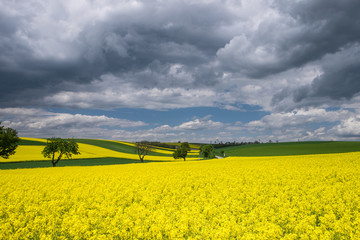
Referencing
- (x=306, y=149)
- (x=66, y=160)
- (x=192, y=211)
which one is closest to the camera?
(x=192, y=211)

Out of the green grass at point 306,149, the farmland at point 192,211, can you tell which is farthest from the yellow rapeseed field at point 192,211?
the green grass at point 306,149

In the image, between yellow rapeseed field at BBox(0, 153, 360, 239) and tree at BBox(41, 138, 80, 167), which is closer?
yellow rapeseed field at BBox(0, 153, 360, 239)

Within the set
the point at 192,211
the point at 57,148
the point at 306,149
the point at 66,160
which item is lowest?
the point at 66,160

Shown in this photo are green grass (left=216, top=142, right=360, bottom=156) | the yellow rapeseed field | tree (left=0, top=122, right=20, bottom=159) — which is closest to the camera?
the yellow rapeseed field

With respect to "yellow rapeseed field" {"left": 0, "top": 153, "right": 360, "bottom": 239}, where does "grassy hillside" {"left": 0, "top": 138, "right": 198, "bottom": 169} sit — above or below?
below

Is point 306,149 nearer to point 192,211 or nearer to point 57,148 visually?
point 57,148

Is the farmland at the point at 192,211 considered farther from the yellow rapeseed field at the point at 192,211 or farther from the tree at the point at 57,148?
the tree at the point at 57,148

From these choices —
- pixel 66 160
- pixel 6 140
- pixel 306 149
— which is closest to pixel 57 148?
pixel 6 140

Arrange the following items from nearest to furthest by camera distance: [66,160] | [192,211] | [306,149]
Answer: [192,211]
[66,160]
[306,149]

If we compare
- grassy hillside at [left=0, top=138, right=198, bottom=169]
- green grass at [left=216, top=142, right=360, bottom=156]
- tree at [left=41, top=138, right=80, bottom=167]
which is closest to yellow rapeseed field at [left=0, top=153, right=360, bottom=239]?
tree at [left=41, top=138, right=80, bottom=167]

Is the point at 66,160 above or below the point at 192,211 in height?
below

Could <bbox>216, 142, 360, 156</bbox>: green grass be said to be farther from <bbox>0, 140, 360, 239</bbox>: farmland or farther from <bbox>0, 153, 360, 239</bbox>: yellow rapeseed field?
<bbox>0, 140, 360, 239</bbox>: farmland

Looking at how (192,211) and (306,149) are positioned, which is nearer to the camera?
(192,211)

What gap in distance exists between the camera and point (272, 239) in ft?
19.1
